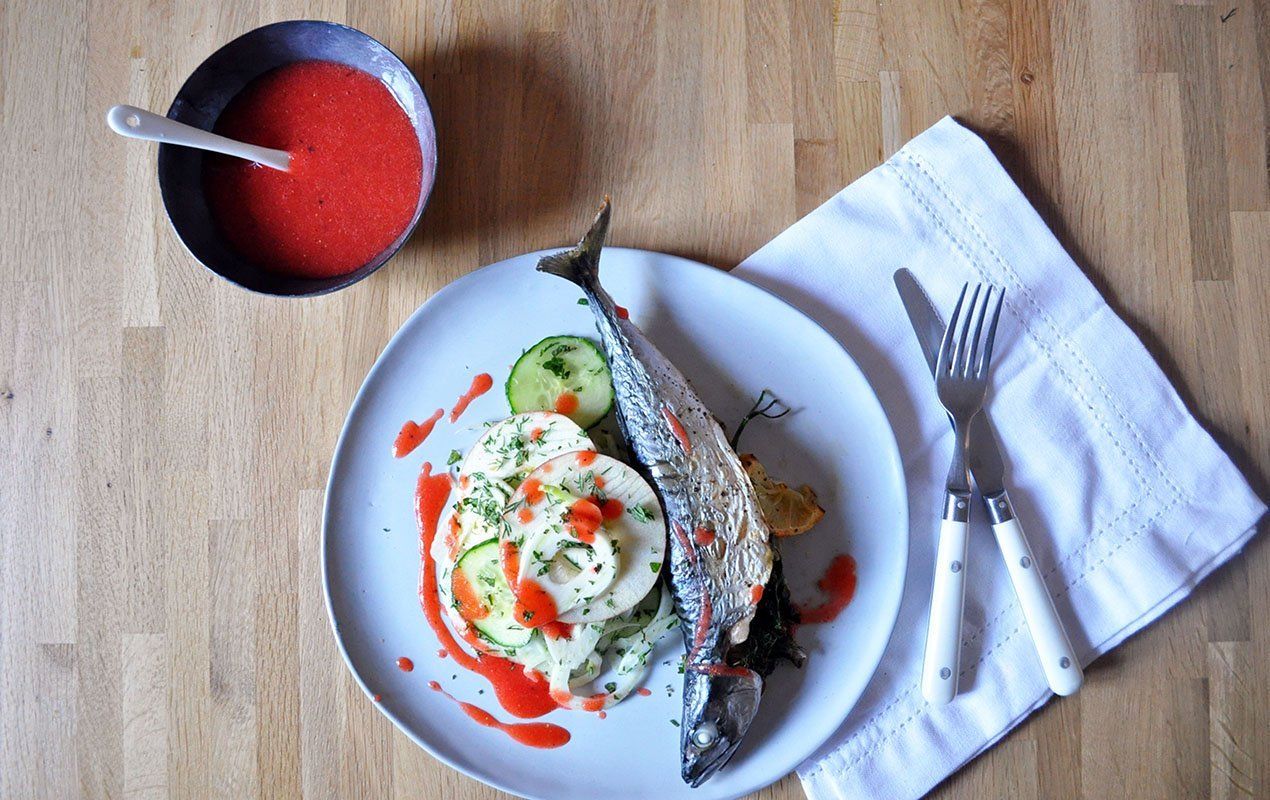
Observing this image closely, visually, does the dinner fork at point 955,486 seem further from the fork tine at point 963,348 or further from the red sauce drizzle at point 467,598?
the red sauce drizzle at point 467,598

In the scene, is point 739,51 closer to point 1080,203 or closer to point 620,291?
point 620,291

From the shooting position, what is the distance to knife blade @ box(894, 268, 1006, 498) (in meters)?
1.85

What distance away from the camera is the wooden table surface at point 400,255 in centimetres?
195

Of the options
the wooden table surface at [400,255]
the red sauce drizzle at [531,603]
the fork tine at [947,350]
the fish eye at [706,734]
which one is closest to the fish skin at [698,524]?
the fish eye at [706,734]

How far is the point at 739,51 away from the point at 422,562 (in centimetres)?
134

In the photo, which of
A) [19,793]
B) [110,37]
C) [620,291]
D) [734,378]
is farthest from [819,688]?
[110,37]

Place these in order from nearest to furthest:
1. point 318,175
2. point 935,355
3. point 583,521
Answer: point 583,521, point 318,175, point 935,355

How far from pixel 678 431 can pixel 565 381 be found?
0.29 metres

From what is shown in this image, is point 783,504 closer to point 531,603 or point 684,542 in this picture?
point 684,542

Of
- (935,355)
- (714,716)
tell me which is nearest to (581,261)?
(935,355)

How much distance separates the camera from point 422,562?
6.06 feet

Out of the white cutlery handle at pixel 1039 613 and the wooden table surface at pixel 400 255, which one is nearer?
the white cutlery handle at pixel 1039 613

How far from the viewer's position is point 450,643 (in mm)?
1834

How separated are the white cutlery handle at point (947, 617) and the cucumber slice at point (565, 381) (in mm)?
761
